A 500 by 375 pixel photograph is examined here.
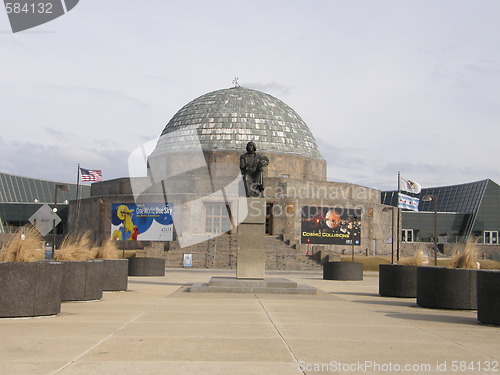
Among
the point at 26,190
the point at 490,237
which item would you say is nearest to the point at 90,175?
the point at 26,190

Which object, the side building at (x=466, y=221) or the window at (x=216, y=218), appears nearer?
the window at (x=216, y=218)

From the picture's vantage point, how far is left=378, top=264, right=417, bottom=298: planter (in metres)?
11.4

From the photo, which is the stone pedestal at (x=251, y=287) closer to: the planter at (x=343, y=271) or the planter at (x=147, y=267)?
the planter at (x=343, y=271)

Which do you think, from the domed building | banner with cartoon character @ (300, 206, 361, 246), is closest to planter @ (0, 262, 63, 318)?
banner with cartoon character @ (300, 206, 361, 246)

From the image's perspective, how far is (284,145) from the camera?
116 ft

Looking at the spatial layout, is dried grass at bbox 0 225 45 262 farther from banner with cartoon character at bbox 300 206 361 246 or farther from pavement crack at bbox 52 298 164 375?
banner with cartoon character at bbox 300 206 361 246

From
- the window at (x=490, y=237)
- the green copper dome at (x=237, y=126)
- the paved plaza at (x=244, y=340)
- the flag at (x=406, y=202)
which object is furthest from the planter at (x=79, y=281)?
the window at (x=490, y=237)

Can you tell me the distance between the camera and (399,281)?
11461 mm

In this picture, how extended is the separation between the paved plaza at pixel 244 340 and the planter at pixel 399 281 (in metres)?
2.57

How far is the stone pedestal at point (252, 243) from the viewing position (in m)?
12.3

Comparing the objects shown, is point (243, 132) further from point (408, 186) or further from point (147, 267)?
point (147, 267)

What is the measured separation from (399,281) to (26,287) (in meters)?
6.94

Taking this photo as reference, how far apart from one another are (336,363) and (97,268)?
5.71 metres

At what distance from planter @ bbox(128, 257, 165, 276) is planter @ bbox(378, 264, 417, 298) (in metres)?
7.44
